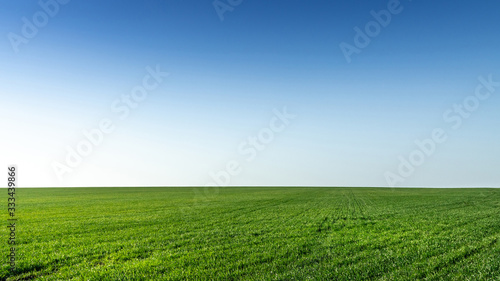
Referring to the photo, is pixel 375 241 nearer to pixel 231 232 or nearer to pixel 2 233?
pixel 231 232

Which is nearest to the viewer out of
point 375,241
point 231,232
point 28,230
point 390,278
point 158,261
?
point 390,278

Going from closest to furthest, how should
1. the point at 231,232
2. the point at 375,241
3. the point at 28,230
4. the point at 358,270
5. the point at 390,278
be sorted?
the point at 390,278 < the point at 358,270 < the point at 375,241 < the point at 231,232 < the point at 28,230

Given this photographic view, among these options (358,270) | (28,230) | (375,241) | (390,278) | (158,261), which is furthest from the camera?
(28,230)

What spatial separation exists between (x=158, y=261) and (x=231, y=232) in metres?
7.81

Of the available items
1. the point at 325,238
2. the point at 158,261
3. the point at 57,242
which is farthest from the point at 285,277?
the point at 57,242

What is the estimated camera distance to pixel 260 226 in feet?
77.6

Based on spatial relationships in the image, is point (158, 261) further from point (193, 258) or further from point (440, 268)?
point (440, 268)

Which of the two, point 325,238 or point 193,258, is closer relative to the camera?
point 193,258

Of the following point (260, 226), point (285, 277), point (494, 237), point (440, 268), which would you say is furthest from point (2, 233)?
point (494, 237)

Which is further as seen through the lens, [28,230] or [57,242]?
[28,230]

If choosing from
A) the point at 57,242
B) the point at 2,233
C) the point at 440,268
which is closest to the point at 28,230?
the point at 2,233

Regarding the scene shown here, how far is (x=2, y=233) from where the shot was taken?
846 inches

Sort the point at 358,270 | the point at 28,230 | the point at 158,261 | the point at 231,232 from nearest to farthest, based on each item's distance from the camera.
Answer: the point at 358,270 < the point at 158,261 < the point at 231,232 < the point at 28,230

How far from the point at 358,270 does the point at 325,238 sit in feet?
22.3
